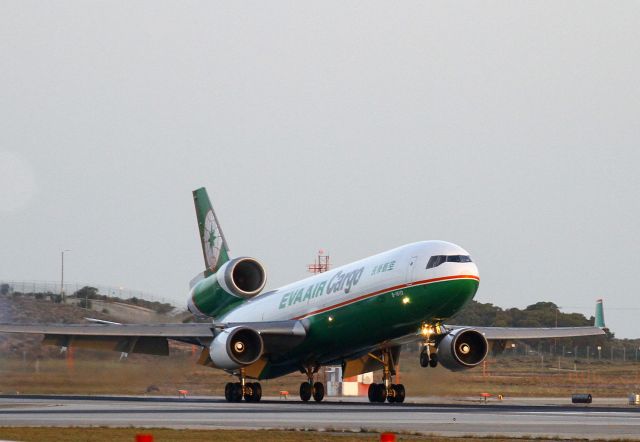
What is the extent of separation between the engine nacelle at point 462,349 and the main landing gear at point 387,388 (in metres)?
2.22

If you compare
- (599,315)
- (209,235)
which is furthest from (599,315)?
(209,235)

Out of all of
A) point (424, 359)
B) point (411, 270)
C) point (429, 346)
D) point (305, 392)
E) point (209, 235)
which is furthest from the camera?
point (209, 235)

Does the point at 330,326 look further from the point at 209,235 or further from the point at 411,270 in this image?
the point at 209,235

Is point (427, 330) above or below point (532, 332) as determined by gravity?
below

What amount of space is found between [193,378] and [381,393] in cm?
2155

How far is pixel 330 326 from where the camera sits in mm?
44125

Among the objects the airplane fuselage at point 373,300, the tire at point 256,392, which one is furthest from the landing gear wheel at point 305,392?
the tire at point 256,392

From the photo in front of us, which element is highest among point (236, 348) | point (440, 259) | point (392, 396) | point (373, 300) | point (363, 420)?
point (440, 259)

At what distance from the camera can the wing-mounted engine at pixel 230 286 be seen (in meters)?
51.8

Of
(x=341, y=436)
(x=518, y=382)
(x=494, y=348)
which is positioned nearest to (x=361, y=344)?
(x=494, y=348)

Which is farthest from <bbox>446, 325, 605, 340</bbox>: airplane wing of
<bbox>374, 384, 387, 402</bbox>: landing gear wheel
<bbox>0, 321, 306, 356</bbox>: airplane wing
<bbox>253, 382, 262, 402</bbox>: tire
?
<bbox>253, 382, 262, 402</bbox>: tire

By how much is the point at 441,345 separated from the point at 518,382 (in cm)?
2522

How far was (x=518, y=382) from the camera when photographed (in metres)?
66.9

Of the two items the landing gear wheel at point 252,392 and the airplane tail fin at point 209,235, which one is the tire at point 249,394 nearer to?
the landing gear wheel at point 252,392
